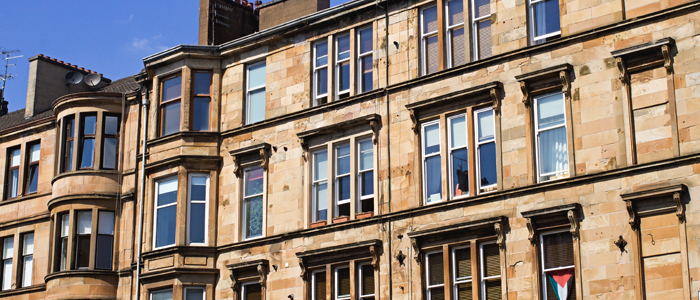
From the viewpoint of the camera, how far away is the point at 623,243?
2288 cm

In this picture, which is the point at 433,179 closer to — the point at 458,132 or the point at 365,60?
the point at 458,132

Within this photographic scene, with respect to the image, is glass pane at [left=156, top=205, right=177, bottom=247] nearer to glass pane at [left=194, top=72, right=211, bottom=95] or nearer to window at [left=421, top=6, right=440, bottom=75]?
glass pane at [left=194, top=72, right=211, bottom=95]

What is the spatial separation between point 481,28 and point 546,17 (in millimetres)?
1962

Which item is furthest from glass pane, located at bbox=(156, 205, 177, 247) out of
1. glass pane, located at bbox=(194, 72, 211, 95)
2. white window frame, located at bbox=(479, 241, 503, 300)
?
white window frame, located at bbox=(479, 241, 503, 300)

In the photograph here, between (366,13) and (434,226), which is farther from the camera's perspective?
(366,13)

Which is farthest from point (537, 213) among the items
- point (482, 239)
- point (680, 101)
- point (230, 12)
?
point (230, 12)

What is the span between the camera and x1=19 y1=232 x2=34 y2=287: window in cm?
3678

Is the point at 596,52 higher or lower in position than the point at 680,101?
higher

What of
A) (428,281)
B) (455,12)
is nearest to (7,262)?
(428,281)

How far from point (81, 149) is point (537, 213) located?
17.5 metres

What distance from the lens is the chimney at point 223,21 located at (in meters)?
34.3

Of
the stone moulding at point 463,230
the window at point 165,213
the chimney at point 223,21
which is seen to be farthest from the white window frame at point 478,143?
the chimney at point 223,21

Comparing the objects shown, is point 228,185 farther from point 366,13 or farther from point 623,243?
point 623,243

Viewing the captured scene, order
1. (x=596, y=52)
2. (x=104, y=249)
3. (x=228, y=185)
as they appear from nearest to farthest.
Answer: (x=596, y=52)
(x=228, y=185)
(x=104, y=249)
